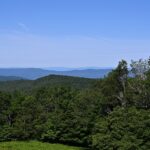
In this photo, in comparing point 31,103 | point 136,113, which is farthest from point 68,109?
point 136,113

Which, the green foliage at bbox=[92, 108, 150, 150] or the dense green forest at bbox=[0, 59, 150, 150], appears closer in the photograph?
the green foliage at bbox=[92, 108, 150, 150]

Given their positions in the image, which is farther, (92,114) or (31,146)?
(92,114)

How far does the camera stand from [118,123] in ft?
193

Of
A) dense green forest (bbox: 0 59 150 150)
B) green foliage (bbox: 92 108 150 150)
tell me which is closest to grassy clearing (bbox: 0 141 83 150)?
dense green forest (bbox: 0 59 150 150)

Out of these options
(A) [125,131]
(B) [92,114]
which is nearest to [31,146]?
(B) [92,114]

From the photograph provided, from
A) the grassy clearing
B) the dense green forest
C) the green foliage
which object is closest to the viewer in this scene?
the green foliage

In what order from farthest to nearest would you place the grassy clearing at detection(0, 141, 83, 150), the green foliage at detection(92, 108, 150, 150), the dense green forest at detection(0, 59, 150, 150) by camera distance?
the grassy clearing at detection(0, 141, 83, 150)
the dense green forest at detection(0, 59, 150, 150)
the green foliage at detection(92, 108, 150, 150)

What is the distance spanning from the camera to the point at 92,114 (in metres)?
71.0

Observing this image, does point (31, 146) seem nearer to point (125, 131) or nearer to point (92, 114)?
point (92, 114)

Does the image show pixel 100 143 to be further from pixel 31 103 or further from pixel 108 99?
pixel 31 103

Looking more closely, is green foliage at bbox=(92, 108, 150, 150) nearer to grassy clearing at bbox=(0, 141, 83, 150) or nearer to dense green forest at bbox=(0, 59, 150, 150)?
dense green forest at bbox=(0, 59, 150, 150)

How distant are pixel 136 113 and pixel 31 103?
27.3 metres

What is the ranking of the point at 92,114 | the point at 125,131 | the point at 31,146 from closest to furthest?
the point at 125,131 → the point at 31,146 → the point at 92,114

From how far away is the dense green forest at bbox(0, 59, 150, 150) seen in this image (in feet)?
190
